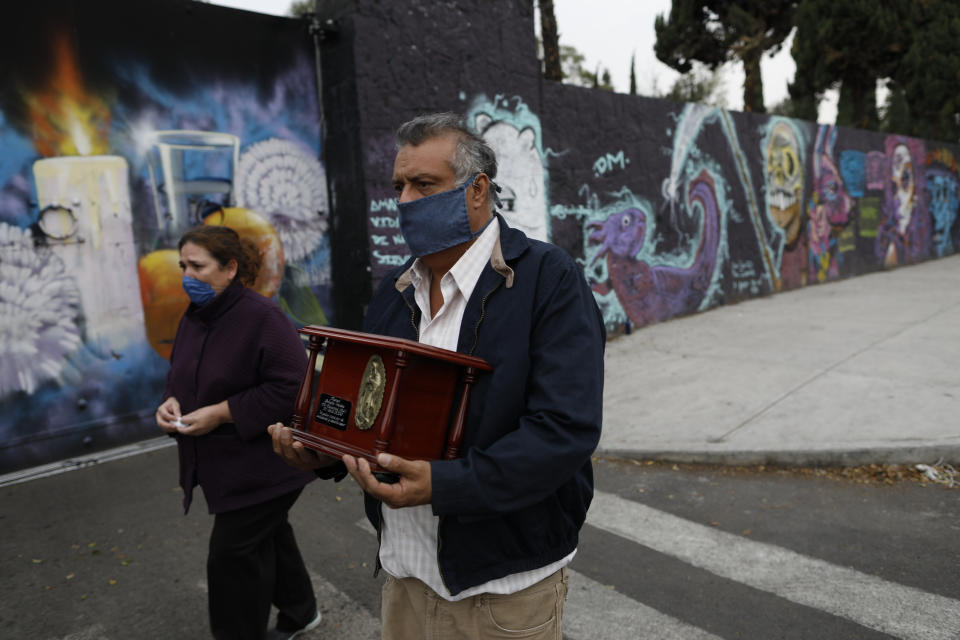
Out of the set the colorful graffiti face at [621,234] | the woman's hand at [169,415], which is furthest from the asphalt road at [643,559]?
the colorful graffiti face at [621,234]

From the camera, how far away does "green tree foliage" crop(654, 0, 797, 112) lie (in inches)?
1130

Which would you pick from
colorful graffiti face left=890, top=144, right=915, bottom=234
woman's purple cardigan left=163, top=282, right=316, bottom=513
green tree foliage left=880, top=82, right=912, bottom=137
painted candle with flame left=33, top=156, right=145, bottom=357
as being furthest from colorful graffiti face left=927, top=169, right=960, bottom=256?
woman's purple cardigan left=163, top=282, right=316, bottom=513

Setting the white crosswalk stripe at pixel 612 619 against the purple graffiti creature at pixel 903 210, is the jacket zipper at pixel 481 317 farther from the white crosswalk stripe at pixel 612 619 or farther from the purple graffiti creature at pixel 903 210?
the purple graffiti creature at pixel 903 210

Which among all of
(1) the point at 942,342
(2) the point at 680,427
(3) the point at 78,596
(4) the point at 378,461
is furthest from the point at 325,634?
(1) the point at 942,342

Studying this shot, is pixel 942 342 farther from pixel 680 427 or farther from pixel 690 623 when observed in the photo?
pixel 690 623

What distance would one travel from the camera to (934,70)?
23.5 metres

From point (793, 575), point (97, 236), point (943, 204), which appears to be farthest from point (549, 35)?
point (943, 204)

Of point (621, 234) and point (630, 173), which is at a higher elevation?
point (630, 173)

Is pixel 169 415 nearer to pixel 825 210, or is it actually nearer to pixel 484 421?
pixel 484 421

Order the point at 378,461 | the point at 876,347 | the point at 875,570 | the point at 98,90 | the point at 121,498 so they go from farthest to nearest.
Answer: the point at 876,347, the point at 98,90, the point at 121,498, the point at 875,570, the point at 378,461

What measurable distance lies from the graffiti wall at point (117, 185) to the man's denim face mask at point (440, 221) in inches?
182

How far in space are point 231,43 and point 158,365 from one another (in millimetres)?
2889

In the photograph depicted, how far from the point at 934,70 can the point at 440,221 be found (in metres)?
28.0

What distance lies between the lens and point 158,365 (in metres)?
5.77
